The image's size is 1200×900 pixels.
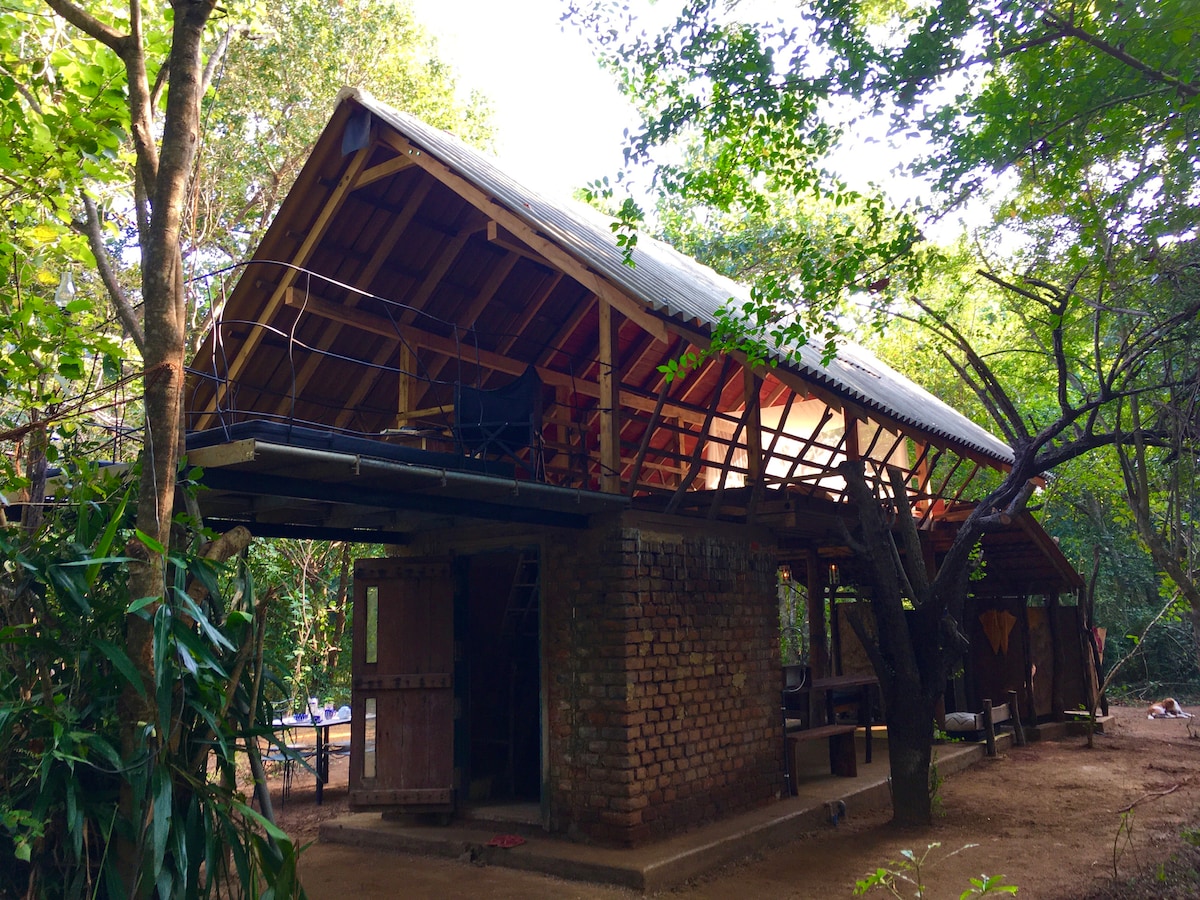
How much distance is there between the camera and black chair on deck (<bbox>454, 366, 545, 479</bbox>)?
23.8 feet

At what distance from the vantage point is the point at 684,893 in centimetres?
663

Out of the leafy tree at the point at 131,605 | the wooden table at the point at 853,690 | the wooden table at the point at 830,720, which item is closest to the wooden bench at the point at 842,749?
the wooden table at the point at 830,720

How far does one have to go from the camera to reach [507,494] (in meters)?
6.41

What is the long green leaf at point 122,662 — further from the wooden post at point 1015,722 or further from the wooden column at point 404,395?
the wooden post at point 1015,722

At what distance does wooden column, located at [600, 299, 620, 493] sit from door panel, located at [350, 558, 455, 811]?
2060 millimetres

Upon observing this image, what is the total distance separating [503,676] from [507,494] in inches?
157

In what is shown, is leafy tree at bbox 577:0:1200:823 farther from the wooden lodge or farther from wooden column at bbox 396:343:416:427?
wooden column at bbox 396:343:416:427

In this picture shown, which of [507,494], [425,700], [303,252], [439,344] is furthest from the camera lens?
[439,344]

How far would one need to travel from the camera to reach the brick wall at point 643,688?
7445 mm

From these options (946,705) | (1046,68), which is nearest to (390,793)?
(1046,68)

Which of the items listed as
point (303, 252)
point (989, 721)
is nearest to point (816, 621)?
point (989, 721)

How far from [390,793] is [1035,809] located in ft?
21.2

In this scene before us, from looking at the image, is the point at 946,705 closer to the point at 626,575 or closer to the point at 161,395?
the point at 626,575

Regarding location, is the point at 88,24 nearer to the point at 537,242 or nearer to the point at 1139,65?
the point at 537,242
